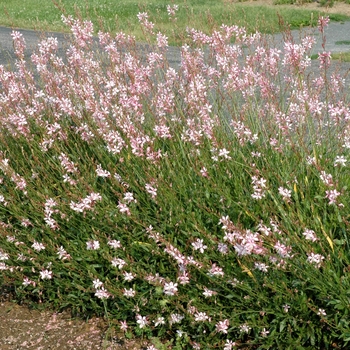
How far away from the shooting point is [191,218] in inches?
147

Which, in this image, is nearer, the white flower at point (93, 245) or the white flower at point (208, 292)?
the white flower at point (208, 292)

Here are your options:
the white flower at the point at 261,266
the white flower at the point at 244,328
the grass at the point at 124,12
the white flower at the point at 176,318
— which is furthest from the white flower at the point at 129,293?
the grass at the point at 124,12

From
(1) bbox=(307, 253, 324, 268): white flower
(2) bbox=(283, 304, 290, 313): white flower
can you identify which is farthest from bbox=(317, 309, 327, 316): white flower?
(1) bbox=(307, 253, 324, 268): white flower

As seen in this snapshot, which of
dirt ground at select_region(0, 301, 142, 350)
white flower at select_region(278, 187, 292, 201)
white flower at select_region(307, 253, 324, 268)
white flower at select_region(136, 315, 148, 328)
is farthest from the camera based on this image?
dirt ground at select_region(0, 301, 142, 350)

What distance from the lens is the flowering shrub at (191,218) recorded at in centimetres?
340

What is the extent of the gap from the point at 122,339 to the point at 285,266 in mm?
1228

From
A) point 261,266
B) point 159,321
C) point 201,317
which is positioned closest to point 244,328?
point 201,317

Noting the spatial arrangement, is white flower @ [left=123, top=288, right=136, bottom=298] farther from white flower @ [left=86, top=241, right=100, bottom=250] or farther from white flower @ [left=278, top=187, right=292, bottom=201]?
white flower @ [left=278, top=187, right=292, bottom=201]

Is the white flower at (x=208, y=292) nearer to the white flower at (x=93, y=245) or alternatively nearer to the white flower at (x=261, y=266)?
the white flower at (x=261, y=266)

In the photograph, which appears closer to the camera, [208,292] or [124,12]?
[208,292]

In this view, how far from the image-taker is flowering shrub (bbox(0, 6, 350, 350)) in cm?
340

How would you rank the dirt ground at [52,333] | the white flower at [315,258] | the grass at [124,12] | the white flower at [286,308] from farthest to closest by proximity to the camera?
1. the grass at [124,12]
2. the dirt ground at [52,333]
3. the white flower at [286,308]
4. the white flower at [315,258]

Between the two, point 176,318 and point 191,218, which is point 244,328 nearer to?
point 176,318

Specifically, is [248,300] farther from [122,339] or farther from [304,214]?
[122,339]
